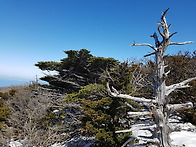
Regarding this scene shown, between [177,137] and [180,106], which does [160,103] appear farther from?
[177,137]

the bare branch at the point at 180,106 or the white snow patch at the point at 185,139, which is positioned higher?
the bare branch at the point at 180,106

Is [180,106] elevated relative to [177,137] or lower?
elevated

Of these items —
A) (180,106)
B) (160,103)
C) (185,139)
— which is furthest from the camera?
(185,139)

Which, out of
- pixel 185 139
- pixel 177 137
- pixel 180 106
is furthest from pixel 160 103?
pixel 177 137

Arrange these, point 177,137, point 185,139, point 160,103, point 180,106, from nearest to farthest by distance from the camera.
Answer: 1. point 180,106
2. point 160,103
3. point 185,139
4. point 177,137

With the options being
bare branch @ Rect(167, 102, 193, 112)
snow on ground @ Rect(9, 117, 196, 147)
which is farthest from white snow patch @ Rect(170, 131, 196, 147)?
bare branch @ Rect(167, 102, 193, 112)

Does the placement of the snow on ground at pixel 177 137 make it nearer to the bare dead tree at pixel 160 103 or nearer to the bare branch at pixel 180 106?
the bare dead tree at pixel 160 103

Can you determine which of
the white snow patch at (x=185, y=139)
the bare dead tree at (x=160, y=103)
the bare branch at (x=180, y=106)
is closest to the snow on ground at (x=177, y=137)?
the white snow patch at (x=185, y=139)

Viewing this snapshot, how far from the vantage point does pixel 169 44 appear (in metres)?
2.93

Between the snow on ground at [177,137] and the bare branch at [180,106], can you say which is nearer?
the bare branch at [180,106]

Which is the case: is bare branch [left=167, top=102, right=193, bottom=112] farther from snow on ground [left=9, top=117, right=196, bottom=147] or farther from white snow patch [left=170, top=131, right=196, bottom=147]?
white snow patch [left=170, top=131, right=196, bottom=147]

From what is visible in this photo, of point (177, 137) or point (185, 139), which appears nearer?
point (185, 139)

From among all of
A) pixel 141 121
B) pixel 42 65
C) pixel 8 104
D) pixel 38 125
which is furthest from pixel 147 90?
pixel 8 104

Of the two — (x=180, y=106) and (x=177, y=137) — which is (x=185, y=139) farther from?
(x=180, y=106)
